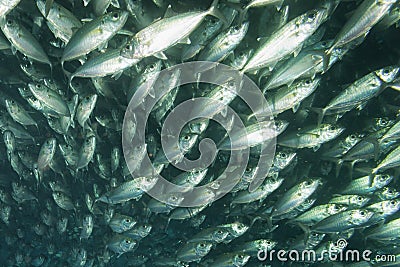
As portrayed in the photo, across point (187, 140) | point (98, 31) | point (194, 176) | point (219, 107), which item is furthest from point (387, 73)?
point (98, 31)

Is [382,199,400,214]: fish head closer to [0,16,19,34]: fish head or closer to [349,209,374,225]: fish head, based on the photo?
[349,209,374,225]: fish head

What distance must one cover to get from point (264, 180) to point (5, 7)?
12.3 ft

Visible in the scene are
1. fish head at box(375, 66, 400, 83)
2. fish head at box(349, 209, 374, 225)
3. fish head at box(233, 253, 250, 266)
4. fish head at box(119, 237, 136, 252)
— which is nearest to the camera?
fish head at box(375, 66, 400, 83)

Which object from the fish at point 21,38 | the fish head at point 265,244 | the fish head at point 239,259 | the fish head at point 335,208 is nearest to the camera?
the fish at point 21,38

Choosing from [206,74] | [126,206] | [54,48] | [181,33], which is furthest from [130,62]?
[126,206]

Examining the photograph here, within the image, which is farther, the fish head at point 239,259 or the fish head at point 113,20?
the fish head at point 239,259

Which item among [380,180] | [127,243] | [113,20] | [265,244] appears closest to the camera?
[113,20]

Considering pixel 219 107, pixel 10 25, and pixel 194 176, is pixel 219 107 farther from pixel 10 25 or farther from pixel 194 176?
pixel 10 25

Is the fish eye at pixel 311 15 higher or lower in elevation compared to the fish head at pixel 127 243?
higher

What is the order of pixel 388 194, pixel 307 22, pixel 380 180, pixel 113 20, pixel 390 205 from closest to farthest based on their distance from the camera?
1. pixel 307 22
2. pixel 113 20
3. pixel 380 180
4. pixel 390 205
5. pixel 388 194

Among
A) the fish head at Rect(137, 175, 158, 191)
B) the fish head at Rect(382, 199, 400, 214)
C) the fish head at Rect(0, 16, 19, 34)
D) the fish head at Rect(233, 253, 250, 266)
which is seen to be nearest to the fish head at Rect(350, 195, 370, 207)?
the fish head at Rect(382, 199, 400, 214)

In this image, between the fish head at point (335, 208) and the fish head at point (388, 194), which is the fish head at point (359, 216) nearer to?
the fish head at point (335, 208)

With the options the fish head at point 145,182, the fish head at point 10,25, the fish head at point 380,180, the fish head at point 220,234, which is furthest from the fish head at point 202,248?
the fish head at point 10,25

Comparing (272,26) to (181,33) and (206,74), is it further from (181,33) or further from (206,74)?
(181,33)
